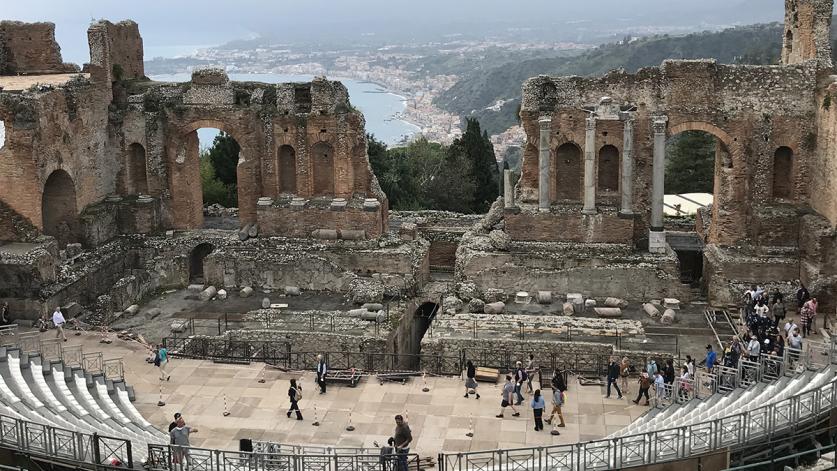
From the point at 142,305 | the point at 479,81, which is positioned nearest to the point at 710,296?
the point at 142,305

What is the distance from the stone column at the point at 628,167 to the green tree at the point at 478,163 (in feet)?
65.7

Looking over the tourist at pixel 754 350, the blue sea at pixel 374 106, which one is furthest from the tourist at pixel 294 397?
the blue sea at pixel 374 106

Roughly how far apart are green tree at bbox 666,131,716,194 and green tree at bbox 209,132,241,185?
22556 millimetres

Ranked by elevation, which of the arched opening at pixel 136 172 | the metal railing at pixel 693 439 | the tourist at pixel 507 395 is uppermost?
the arched opening at pixel 136 172

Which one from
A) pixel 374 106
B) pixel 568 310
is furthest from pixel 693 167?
pixel 374 106

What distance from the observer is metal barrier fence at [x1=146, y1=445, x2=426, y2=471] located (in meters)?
19.6

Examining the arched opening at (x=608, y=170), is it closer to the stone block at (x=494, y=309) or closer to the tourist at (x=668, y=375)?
the stone block at (x=494, y=309)

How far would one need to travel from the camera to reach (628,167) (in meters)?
33.1

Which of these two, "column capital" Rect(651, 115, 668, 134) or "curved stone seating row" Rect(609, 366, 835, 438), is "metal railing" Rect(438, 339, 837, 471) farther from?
"column capital" Rect(651, 115, 668, 134)

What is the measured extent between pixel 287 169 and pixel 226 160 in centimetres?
1518

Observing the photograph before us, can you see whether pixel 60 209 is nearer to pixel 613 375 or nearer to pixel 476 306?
pixel 476 306

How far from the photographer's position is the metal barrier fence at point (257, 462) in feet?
64.4

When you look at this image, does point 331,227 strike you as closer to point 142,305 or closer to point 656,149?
point 142,305

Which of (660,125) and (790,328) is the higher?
(660,125)
